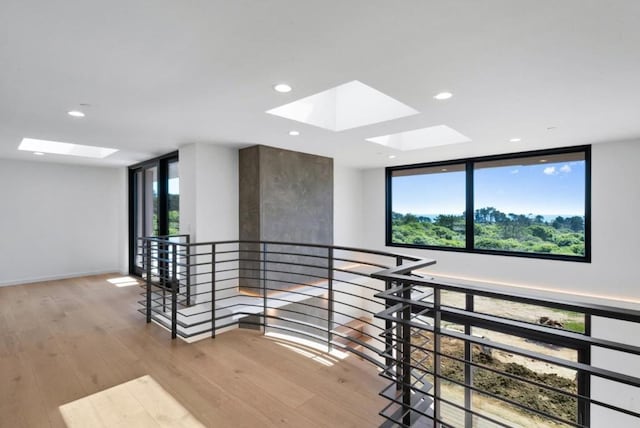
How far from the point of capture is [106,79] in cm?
247

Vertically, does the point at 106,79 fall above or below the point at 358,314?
above

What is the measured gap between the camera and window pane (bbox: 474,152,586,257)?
493 centimetres

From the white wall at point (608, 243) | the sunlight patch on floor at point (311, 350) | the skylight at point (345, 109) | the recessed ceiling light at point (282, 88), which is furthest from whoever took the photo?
the white wall at point (608, 243)

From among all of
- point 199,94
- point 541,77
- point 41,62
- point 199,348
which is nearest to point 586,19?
point 541,77

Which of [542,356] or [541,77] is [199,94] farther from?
[542,356]

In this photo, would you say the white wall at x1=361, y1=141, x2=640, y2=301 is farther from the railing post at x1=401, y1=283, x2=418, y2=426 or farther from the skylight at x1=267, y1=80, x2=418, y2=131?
the railing post at x1=401, y1=283, x2=418, y2=426

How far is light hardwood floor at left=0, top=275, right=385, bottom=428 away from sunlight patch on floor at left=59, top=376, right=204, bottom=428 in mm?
58

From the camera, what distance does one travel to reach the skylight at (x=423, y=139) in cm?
470

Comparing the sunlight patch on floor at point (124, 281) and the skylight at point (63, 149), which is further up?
the skylight at point (63, 149)

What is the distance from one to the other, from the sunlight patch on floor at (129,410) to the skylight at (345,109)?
2657mm

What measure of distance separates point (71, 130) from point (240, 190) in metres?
2.27

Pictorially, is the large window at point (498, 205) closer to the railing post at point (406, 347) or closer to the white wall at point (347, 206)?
the white wall at point (347, 206)

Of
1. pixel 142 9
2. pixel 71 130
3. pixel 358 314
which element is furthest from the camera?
pixel 358 314

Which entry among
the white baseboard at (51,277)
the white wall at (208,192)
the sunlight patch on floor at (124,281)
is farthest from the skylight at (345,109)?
the white baseboard at (51,277)
